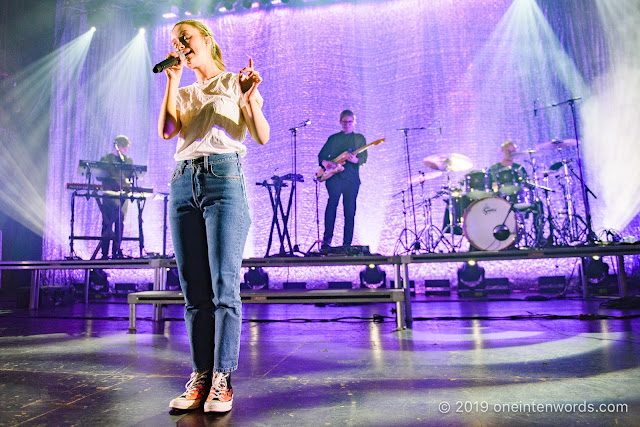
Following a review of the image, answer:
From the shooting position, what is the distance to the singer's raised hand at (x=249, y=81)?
58.2 inches

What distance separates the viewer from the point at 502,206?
5.70m

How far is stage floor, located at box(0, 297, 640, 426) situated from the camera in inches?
51.8

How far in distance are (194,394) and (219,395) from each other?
11cm

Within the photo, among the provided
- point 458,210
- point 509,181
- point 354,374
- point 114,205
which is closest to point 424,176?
point 458,210

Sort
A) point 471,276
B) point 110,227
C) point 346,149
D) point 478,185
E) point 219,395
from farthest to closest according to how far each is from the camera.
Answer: point 110,227, point 471,276, point 346,149, point 478,185, point 219,395

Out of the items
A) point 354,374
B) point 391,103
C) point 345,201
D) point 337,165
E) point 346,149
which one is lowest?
point 354,374

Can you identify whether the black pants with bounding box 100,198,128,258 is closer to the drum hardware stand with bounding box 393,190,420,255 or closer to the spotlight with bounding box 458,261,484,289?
the drum hardware stand with bounding box 393,190,420,255

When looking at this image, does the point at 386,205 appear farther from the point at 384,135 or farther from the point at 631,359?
the point at 631,359

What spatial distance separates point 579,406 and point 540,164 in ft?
21.5

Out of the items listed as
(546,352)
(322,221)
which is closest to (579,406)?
(546,352)

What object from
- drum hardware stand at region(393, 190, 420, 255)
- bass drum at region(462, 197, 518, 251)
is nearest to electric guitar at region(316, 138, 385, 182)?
drum hardware stand at region(393, 190, 420, 255)

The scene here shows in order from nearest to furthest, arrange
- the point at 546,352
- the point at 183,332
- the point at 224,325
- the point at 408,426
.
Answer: the point at 408,426 < the point at 224,325 < the point at 546,352 < the point at 183,332

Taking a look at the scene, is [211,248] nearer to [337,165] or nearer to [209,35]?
[209,35]

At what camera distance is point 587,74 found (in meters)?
7.24
